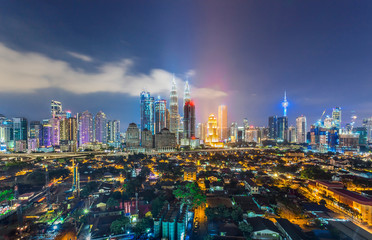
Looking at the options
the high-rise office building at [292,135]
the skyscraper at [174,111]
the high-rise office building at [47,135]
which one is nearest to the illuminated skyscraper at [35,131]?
the high-rise office building at [47,135]

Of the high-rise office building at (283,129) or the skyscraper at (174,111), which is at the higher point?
the skyscraper at (174,111)

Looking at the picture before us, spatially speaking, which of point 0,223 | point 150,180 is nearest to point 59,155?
point 150,180

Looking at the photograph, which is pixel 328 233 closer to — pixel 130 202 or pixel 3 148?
pixel 130 202

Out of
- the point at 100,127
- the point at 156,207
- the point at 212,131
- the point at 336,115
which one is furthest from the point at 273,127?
the point at 156,207

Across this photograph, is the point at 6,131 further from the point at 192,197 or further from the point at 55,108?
the point at 192,197

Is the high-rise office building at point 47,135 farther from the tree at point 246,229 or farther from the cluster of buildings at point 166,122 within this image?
the tree at point 246,229

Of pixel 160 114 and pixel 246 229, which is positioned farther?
pixel 160 114

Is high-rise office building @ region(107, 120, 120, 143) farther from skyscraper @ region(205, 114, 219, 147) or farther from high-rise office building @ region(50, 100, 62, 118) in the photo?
skyscraper @ region(205, 114, 219, 147)
